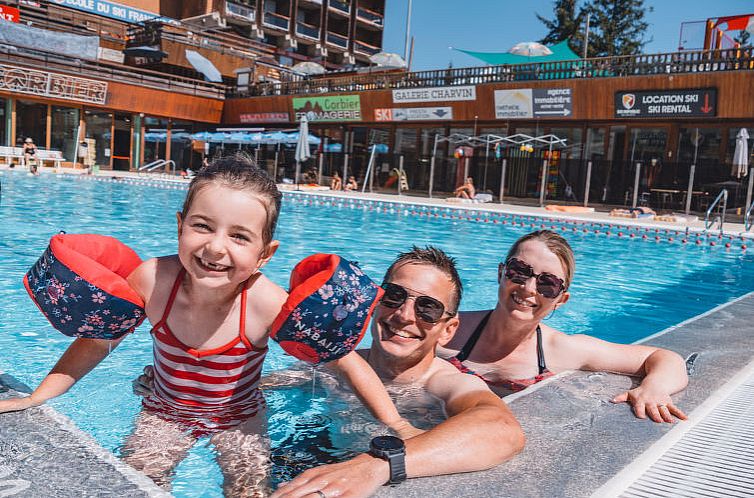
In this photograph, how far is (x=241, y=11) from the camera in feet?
130

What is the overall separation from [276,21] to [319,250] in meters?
34.7

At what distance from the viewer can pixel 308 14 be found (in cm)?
4484

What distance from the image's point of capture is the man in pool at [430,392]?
168cm

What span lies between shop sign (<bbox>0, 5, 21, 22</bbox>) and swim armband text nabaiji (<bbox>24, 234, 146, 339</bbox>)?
98.1 feet

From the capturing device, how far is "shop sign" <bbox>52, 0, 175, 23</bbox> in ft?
118

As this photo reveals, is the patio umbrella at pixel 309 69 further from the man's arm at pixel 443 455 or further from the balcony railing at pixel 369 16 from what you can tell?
the man's arm at pixel 443 455

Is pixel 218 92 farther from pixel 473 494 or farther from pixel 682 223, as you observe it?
pixel 473 494

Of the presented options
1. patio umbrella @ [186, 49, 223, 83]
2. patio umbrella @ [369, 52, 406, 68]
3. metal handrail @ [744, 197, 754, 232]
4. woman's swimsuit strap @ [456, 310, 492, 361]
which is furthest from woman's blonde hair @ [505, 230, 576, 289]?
patio umbrella @ [186, 49, 223, 83]

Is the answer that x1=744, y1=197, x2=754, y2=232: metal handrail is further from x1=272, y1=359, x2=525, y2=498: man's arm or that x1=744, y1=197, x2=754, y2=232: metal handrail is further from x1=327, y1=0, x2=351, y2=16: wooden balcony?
x1=327, y1=0, x2=351, y2=16: wooden balcony

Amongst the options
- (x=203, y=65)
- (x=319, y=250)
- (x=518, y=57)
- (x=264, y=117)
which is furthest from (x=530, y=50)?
(x=203, y=65)

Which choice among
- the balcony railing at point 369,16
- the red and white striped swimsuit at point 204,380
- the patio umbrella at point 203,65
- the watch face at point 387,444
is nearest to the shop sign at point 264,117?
the patio umbrella at point 203,65

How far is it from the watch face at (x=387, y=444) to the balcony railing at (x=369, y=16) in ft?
154

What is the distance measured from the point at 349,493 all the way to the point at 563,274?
5.88 feet

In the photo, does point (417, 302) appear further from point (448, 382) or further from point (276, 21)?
point (276, 21)
